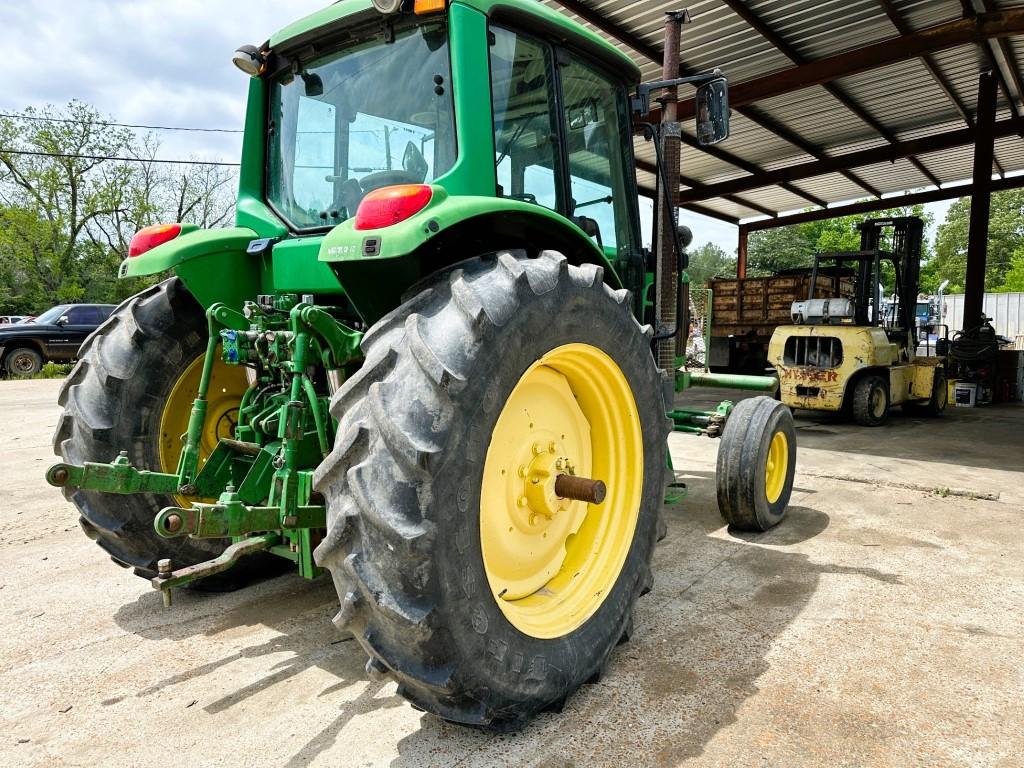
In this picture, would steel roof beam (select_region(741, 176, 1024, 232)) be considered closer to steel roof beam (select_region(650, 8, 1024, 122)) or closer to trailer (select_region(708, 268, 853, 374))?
trailer (select_region(708, 268, 853, 374))

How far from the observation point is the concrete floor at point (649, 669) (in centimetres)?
212

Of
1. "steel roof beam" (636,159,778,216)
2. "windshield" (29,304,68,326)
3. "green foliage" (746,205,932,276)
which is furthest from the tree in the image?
"windshield" (29,304,68,326)

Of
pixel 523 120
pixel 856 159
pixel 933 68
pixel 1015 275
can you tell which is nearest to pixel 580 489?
pixel 523 120

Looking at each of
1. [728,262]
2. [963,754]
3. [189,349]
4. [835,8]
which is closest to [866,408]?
[835,8]

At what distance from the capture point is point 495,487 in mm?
2318

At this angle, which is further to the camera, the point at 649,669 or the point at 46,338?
the point at 46,338

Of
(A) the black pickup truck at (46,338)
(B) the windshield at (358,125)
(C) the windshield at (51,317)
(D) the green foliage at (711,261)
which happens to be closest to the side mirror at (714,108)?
(B) the windshield at (358,125)

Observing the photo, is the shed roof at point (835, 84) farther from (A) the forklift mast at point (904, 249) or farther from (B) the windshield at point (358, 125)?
(B) the windshield at point (358, 125)

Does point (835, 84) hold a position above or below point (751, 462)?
above

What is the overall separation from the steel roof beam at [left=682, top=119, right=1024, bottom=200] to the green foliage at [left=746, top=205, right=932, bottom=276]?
28837 mm

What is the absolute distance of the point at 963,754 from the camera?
6.97ft

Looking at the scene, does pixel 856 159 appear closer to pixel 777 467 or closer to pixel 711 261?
pixel 777 467

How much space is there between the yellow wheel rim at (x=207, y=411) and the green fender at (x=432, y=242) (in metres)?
1.09

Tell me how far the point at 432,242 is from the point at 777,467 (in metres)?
3.21
